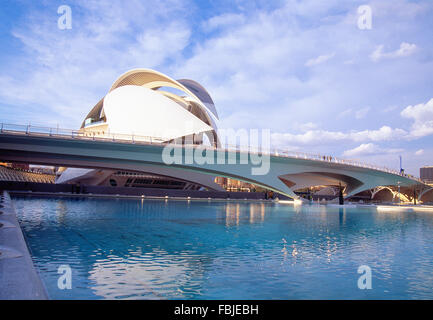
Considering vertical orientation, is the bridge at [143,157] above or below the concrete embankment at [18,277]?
above

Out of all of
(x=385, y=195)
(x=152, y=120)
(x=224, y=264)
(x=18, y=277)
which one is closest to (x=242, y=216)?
(x=224, y=264)

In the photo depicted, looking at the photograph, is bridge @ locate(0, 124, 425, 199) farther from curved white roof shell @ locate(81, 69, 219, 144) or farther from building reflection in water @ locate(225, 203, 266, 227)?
building reflection in water @ locate(225, 203, 266, 227)

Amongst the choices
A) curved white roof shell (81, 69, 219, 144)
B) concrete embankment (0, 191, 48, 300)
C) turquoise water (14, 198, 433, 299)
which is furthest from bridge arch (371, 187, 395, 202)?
concrete embankment (0, 191, 48, 300)

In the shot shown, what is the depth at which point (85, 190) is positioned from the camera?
3981cm

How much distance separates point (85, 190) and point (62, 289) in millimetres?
38112

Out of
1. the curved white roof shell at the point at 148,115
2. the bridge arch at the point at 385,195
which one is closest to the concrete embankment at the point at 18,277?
the curved white roof shell at the point at 148,115

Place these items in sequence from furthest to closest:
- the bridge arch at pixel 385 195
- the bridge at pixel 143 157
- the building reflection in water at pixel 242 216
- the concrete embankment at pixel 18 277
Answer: the bridge arch at pixel 385 195 → the bridge at pixel 143 157 → the building reflection in water at pixel 242 216 → the concrete embankment at pixel 18 277

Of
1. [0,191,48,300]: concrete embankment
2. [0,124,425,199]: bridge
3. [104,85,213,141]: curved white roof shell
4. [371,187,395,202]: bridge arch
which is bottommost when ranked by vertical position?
[371,187,395,202]: bridge arch

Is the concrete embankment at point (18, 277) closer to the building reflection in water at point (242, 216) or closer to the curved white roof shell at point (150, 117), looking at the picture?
the building reflection in water at point (242, 216)

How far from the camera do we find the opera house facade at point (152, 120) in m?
36.8

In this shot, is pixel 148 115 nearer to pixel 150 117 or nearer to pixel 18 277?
pixel 150 117

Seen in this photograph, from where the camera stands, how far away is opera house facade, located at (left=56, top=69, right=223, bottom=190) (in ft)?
121

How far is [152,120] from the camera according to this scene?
121 ft
